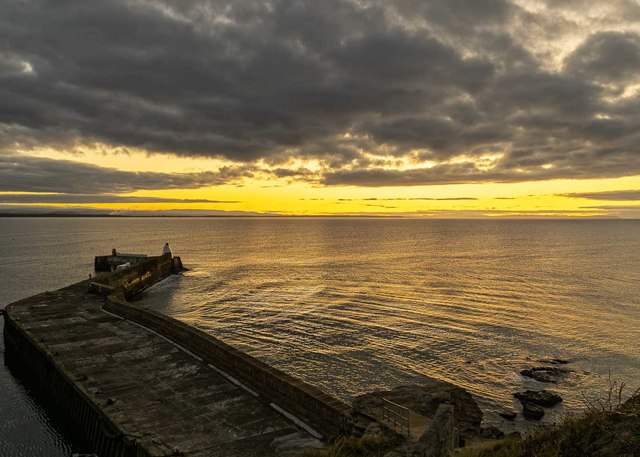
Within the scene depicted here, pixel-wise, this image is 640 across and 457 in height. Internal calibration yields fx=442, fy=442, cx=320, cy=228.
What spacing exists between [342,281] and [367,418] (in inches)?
1667

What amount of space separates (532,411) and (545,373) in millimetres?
5499

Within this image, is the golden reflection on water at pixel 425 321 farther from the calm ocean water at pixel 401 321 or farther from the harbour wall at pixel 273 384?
the harbour wall at pixel 273 384

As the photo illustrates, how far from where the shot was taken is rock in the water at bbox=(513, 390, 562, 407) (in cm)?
2084

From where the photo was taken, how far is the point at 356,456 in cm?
1042

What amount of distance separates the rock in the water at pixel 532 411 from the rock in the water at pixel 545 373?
12.8ft

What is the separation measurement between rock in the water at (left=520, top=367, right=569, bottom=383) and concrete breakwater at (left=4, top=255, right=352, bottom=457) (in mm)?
15486

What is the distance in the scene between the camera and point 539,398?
21.0 meters

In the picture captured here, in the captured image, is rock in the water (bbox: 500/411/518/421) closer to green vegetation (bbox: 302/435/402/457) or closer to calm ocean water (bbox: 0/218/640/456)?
calm ocean water (bbox: 0/218/640/456)

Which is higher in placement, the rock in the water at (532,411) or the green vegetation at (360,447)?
the green vegetation at (360,447)

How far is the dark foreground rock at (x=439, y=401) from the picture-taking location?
14.8m

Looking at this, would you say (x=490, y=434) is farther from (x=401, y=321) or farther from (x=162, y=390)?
(x=401, y=321)

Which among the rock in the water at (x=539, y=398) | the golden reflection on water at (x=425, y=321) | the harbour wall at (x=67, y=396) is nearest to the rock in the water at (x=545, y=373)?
the golden reflection on water at (x=425, y=321)

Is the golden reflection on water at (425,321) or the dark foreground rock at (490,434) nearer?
the dark foreground rock at (490,434)

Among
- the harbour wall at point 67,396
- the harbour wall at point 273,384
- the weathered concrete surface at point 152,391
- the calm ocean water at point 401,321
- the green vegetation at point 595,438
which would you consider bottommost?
the calm ocean water at point 401,321
